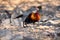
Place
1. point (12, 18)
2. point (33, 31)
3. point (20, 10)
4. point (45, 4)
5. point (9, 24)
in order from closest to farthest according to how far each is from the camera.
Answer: point (33, 31)
point (9, 24)
point (12, 18)
point (20, 10)
point (45, 4)

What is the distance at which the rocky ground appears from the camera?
12.5 feet

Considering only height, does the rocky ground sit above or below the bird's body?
below

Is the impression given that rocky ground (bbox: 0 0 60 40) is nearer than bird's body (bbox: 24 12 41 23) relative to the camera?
Yes

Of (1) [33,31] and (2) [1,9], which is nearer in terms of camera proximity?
(1) [33,31]

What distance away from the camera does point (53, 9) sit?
548 centimetres

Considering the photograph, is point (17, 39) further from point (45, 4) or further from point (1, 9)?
point (45, 4)

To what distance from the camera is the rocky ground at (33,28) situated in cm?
382

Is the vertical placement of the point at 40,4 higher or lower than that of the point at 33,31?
higher

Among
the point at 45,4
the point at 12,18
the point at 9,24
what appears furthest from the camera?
the point at 45,4

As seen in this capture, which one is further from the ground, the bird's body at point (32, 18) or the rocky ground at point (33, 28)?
the bird's body at point (32, 18)

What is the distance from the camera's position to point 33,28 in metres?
4.22

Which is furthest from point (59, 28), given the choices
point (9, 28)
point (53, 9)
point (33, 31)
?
point (53, 9)

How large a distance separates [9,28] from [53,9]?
5.27 feet

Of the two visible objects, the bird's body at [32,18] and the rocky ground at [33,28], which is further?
the bird's body at [32,18]
